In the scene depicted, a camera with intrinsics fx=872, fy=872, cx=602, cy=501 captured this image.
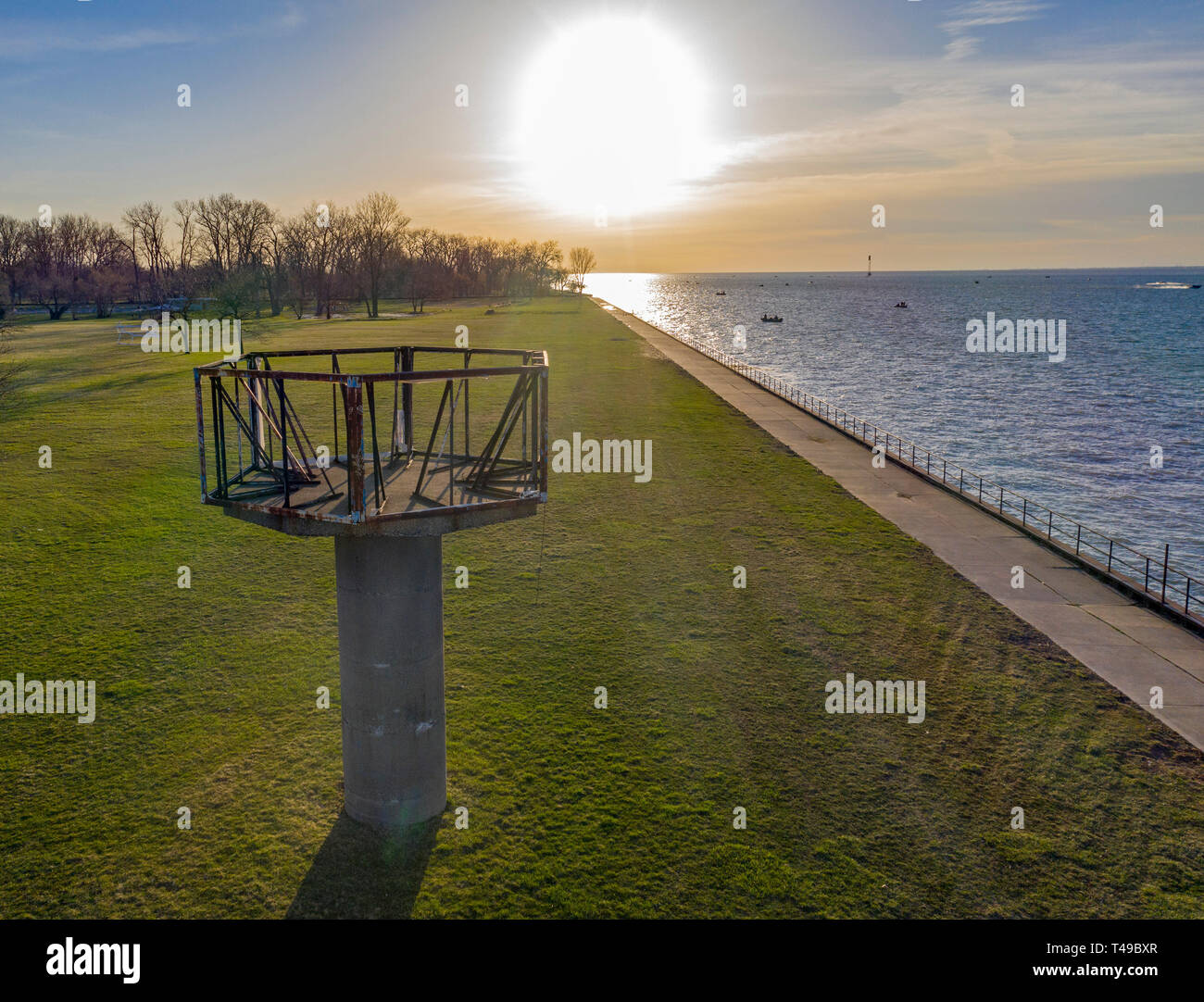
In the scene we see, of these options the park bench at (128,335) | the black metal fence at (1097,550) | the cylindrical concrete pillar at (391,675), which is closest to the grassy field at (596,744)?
the cylindrical concrete pillar at (391,675)

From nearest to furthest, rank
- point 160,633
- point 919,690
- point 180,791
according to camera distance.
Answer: point 180,791 < point 919,690 < point 160,633

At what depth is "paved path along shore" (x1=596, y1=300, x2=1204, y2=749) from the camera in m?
13.4

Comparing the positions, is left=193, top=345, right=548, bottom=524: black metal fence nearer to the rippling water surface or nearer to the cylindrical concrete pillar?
the cylindrical concrete pillar

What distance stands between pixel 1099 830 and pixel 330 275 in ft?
450

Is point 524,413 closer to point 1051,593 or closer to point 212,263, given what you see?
point 1051,593

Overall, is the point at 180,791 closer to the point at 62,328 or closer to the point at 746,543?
the point at 746,543

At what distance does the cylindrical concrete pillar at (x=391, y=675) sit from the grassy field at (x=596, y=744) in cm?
48

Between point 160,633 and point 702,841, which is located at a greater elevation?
point 160,633

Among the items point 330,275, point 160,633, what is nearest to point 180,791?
point 160,633

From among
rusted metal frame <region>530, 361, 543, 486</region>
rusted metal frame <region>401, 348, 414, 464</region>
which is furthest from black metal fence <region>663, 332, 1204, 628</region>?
rusted metal frame <region>401, 348, 414, 464</region>

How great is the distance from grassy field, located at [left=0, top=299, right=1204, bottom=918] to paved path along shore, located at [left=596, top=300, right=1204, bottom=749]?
59 centimetres

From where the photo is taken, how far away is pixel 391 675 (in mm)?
8883

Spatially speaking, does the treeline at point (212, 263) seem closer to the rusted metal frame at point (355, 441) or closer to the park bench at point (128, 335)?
the park bench at point (128, 335)

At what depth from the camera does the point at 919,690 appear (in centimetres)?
1297
